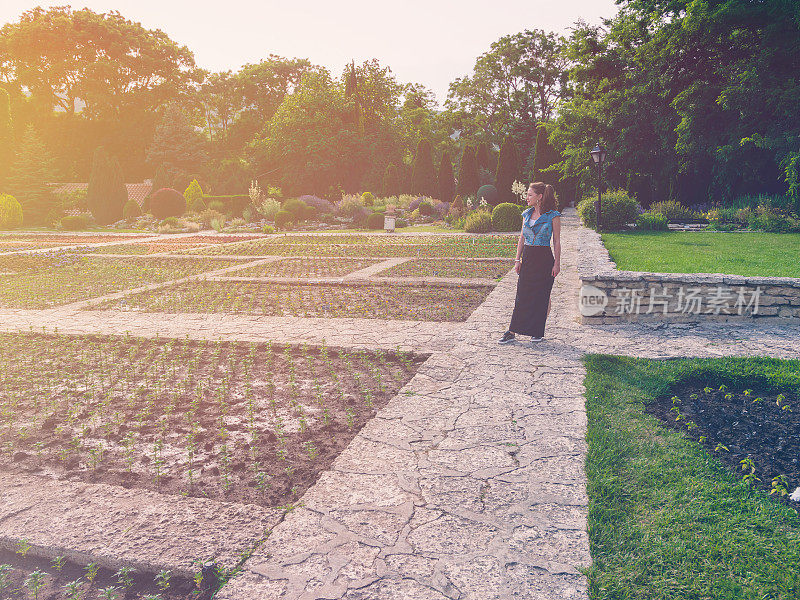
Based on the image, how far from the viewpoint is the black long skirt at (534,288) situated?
595cm

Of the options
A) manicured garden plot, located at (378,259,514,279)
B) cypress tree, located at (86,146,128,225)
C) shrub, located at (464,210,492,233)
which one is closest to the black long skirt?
manicured garden plot, located at (378,259,514,279)

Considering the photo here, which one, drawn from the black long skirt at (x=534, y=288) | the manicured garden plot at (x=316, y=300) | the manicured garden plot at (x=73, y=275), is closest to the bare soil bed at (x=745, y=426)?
the black long skirt at (x=534, y=288)

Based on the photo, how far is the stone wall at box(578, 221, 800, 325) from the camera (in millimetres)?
6613

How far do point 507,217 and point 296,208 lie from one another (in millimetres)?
10479

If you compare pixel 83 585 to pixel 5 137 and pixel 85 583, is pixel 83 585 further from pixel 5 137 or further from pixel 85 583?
pixel 5 137

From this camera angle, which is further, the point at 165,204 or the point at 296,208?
the point at 165,204

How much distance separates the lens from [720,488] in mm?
3025

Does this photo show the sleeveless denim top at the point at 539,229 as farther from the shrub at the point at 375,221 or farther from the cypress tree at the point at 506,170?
the cypress tree at the point at 506,170

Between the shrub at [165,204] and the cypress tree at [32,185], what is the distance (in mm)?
6899

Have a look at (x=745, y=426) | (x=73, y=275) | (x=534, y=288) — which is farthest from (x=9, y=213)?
(x=745, y=426)

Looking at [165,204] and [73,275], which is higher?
[165,204]

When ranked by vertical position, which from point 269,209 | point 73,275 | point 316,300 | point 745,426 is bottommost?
point 73,275

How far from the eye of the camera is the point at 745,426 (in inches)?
151

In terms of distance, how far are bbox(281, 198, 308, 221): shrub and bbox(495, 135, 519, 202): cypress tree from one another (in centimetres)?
1042
